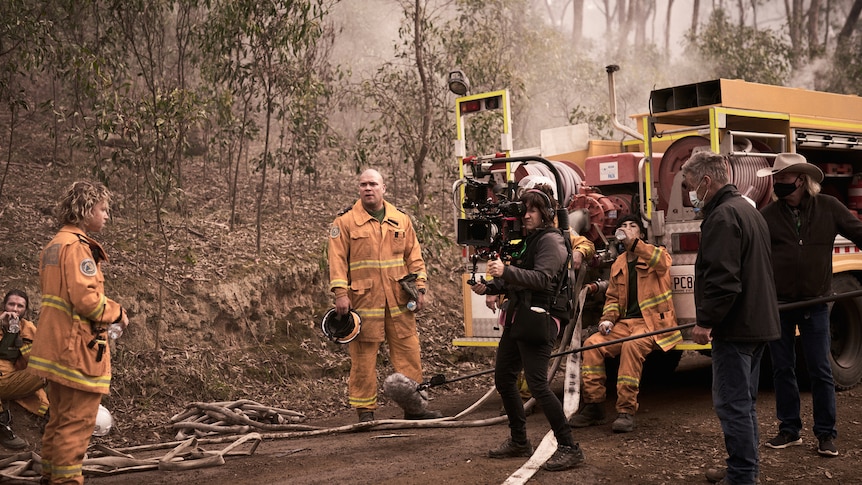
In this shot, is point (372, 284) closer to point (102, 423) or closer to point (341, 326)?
point (341, 326)

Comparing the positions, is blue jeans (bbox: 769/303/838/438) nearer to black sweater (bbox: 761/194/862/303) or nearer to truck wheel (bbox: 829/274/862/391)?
black sweater (bbox: 761/194/862/303)

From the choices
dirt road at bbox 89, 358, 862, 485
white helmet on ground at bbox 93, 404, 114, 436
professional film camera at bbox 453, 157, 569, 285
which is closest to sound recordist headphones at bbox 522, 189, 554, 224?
professional film camera at bbox 453, 157, 569, 285

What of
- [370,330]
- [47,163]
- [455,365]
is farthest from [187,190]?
[370,330]

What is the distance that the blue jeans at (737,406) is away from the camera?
15.3ft

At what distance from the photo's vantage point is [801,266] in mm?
5719

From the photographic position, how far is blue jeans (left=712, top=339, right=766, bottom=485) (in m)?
4.66

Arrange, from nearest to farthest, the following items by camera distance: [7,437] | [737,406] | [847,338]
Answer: [737,406]
[7,437]
[847,338]

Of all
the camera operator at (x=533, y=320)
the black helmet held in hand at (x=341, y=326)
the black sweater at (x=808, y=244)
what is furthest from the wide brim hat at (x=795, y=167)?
the black helmet held in hand at (x=341, y=326)

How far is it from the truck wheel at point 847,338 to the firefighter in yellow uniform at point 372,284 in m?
3.78

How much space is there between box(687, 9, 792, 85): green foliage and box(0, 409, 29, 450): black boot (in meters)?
17.8

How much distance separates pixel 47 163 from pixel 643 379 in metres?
8.33

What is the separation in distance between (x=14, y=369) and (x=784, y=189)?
5.80 m

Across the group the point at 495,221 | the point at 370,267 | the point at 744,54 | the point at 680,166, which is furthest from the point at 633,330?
the point at 744,54

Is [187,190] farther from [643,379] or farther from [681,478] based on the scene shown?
[681,478]
